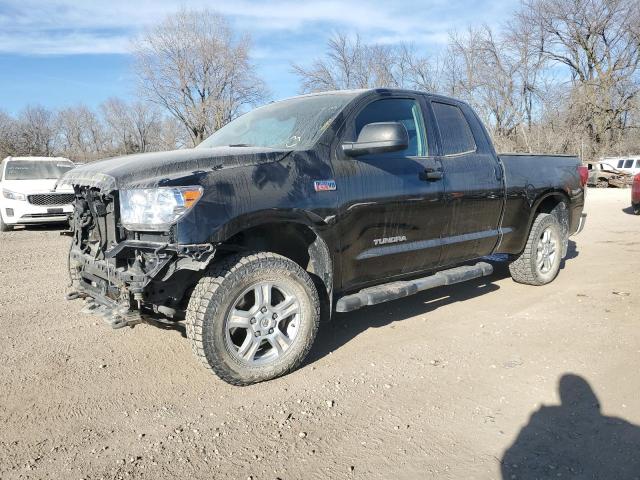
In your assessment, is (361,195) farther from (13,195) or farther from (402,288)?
(13,195)

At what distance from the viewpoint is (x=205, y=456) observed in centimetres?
270

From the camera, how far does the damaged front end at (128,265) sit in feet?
10.00

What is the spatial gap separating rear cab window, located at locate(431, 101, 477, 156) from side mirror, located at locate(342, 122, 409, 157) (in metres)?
1.06

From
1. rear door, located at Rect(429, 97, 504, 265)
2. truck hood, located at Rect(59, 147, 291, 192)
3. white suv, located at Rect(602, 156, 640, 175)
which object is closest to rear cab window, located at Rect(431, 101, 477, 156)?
rear door, located at Rect(429, 97, 504, 265)

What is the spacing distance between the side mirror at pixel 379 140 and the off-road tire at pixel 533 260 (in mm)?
2781

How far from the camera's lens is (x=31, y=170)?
1199 cm

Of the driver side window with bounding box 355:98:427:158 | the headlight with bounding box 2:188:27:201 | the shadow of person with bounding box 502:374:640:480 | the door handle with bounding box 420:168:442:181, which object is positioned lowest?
the shadow of person with bounding box 502:374:640:480

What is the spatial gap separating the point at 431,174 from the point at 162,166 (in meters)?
2.21

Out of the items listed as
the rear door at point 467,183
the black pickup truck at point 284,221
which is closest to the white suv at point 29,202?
the black pickup truck at point 284,221

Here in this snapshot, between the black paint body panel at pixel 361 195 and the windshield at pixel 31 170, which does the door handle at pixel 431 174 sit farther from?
the windshield at pixel 31 170

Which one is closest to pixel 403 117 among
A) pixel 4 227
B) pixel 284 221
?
pixel 284 221

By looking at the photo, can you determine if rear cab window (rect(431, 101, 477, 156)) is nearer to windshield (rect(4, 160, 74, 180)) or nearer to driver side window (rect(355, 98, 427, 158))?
driver side window (rect(355, 98, 427, 158))

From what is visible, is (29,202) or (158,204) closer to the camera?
(158,204)

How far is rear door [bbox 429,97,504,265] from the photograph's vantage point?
455cm
